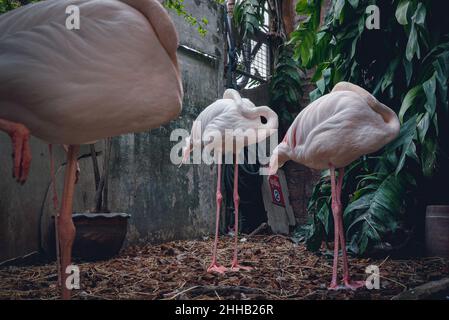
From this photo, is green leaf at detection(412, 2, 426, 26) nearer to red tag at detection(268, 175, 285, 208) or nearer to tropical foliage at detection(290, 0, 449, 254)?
tropical foliage at detection(290, 0, 449, 254)

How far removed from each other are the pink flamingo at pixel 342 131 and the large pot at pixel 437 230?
36.3 inches

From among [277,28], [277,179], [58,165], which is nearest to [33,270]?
[58,165]

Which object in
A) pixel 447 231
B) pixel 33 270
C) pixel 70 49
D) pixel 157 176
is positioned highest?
pixel 70 49

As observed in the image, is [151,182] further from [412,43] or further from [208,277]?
[412,43]

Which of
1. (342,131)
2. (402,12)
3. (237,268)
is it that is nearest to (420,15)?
(402,12)

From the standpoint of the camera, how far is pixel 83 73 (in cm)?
134

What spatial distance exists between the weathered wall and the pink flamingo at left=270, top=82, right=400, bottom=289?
6.52 ft

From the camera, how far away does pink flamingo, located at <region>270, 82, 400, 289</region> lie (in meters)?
2.41

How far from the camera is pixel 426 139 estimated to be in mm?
2975

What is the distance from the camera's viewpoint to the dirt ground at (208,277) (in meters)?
2.19

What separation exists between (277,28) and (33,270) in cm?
477

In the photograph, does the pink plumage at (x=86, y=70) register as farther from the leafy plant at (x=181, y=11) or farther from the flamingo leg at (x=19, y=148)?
the leafy plant at (x=181, y=11)

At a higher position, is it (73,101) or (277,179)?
(73,101)

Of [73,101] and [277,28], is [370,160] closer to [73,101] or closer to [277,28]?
[73,101]
